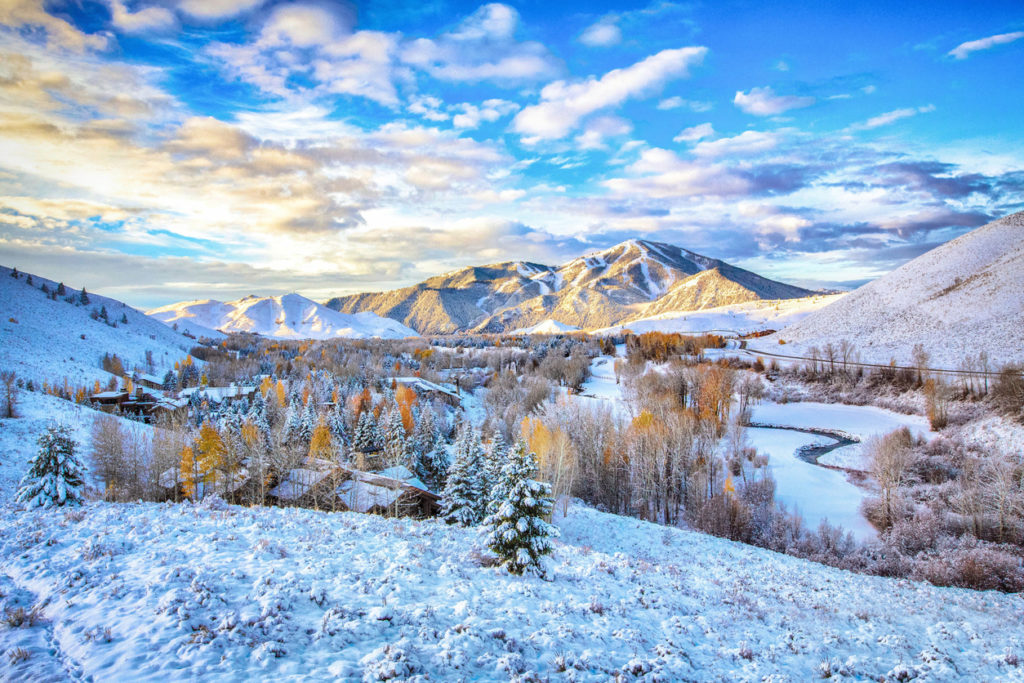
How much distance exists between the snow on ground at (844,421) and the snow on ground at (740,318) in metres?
93.5

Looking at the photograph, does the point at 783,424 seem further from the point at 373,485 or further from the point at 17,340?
the point at 17,340

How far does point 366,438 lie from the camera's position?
4538cm

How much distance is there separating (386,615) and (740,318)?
645ft

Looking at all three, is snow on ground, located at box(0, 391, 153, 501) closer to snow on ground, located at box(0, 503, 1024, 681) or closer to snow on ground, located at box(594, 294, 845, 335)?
snow on ground, located at box(0, 503, 1024, 681)

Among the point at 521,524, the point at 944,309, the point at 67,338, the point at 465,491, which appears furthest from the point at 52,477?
the point at 944,309

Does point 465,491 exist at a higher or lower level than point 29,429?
lower

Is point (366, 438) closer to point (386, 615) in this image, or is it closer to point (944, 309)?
point (386, 615)

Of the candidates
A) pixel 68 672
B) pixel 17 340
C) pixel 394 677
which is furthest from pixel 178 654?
pixel 17 340

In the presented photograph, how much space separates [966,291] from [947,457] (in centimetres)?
6049

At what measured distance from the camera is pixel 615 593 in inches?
494

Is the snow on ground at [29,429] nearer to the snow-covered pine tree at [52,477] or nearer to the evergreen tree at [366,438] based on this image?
the snow-covered pine tree at [52,477]

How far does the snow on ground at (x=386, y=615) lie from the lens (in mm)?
6867

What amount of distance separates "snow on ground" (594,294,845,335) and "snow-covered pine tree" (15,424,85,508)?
16365 centimetres

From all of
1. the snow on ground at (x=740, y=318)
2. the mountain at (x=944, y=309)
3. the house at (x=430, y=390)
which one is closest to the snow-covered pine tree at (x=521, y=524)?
the house at (x=430, y=390)
